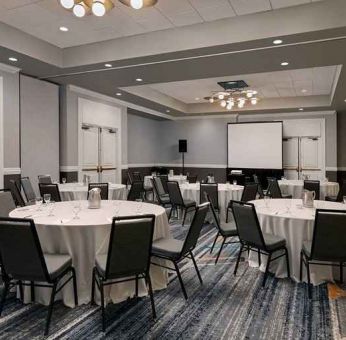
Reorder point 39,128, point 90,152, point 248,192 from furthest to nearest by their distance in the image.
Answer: point 90,152, point 39,128, point 248,192

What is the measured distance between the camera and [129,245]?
103 inches

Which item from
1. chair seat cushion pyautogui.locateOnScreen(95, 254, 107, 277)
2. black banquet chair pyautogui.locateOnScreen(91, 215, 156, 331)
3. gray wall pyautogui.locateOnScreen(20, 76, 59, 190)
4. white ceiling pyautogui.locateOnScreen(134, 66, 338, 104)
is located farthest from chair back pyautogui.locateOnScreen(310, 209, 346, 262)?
gray wall pyautogui.locateOnScreen(20, 76, 59, 190)

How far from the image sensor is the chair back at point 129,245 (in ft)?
8.33

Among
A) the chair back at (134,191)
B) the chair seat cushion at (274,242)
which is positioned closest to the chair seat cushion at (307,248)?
the chair seat cushion at (274,242)

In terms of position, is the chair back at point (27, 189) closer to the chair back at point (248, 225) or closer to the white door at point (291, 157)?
the chair back at point (248, 225)

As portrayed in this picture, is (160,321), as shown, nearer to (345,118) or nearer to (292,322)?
(292,322)

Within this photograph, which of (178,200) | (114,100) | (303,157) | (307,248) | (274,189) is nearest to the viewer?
(307,248)

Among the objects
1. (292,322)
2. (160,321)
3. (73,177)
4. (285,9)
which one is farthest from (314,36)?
(73,177)

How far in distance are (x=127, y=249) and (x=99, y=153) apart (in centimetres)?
683

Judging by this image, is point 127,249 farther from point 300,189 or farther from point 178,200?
point 300,189

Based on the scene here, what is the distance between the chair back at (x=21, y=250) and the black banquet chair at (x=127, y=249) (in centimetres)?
49

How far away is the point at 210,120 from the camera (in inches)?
498

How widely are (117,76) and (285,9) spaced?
11.8 feet

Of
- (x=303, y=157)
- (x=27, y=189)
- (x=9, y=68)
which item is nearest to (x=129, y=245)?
(x=27, y=189)
